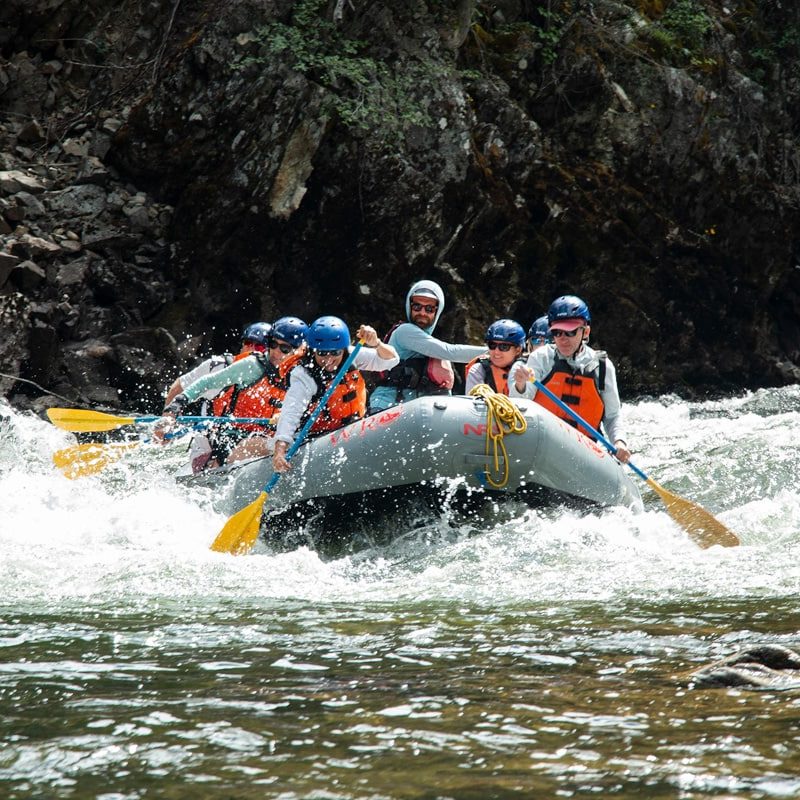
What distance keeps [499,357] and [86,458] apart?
348 centimetres

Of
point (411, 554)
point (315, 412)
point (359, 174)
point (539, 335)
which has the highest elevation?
point (359, 174)

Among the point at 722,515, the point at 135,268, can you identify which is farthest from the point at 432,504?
the point at 135,268

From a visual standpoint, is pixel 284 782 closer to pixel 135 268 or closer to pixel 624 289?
pixel 135 268

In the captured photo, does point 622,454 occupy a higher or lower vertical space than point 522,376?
lower

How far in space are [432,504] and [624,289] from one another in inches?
457

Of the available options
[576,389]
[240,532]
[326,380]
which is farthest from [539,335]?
[240,532]

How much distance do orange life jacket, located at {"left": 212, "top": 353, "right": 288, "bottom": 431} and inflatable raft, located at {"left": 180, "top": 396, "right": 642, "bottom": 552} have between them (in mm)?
1488

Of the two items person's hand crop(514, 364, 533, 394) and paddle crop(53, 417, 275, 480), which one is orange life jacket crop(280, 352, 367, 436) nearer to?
person's hand crop(514, 364, 533, 394)

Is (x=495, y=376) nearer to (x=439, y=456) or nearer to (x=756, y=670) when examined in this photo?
(x=439, y=456)

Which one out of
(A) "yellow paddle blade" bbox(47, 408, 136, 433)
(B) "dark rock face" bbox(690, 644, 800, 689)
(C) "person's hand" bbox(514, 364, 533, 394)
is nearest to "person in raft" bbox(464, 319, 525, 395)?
(C) "person's hand" bbox(514, 364, 533, 394)

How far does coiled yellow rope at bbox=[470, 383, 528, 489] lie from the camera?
600cm

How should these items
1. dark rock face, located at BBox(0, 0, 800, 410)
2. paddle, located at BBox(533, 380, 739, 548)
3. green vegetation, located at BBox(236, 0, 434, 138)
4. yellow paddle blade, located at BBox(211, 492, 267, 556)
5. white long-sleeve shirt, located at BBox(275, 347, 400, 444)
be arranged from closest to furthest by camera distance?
yellow paddle blade, located at BBox(211, 492, 267, 556) → paddle, located at BBox(533, 380, 739, 548) → white long-sleeve shirt, located at BBox(275, 347, 400, 444) → dark rock face, located at BBox(0, 0, 800, 410) → green vegetation, located at BBox(236, 0, 434, 138)

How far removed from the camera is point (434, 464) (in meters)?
5.98

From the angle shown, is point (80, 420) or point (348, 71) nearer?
point (80, 420)
